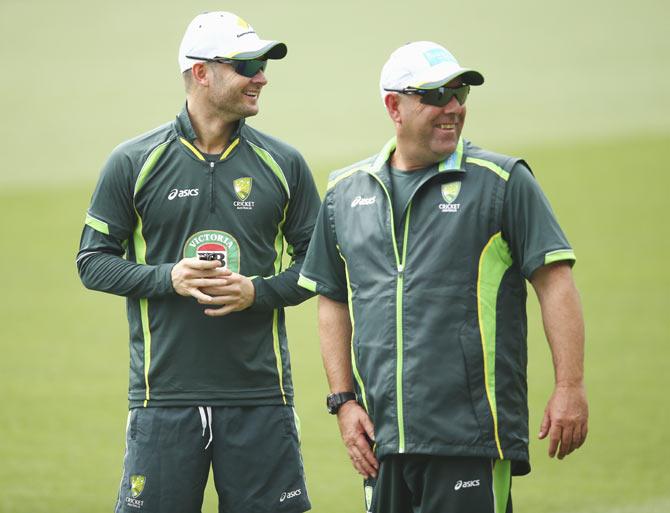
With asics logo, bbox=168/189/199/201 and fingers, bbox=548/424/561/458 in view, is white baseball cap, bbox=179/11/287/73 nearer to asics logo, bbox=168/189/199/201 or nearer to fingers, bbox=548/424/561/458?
asics logo, bbox=168/189/199/201

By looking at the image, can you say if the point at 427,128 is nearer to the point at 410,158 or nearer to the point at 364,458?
the point at 410,158

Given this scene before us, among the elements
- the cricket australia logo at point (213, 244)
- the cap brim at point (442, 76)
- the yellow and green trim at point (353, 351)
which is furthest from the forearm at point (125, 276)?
the cap brim at point (442, 76)

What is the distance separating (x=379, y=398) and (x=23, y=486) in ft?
14.7

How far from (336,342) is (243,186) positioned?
0.78 meters

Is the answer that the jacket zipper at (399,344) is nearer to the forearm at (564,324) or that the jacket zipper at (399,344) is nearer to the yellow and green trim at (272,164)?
the forearm at (564,324)

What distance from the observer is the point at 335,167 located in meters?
17.9

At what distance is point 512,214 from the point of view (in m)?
4.18

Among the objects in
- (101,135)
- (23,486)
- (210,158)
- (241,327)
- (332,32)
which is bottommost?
(23,486)

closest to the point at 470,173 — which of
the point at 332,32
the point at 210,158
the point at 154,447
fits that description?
the point at 210,158

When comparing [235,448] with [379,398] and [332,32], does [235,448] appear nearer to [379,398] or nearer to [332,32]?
[379,398]

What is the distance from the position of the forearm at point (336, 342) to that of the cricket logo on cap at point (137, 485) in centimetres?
85

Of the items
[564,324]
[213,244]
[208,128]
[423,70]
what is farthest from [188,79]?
[564,324]

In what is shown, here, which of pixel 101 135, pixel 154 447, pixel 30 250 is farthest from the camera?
pixel 101 135

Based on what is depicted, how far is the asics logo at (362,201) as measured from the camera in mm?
4414
